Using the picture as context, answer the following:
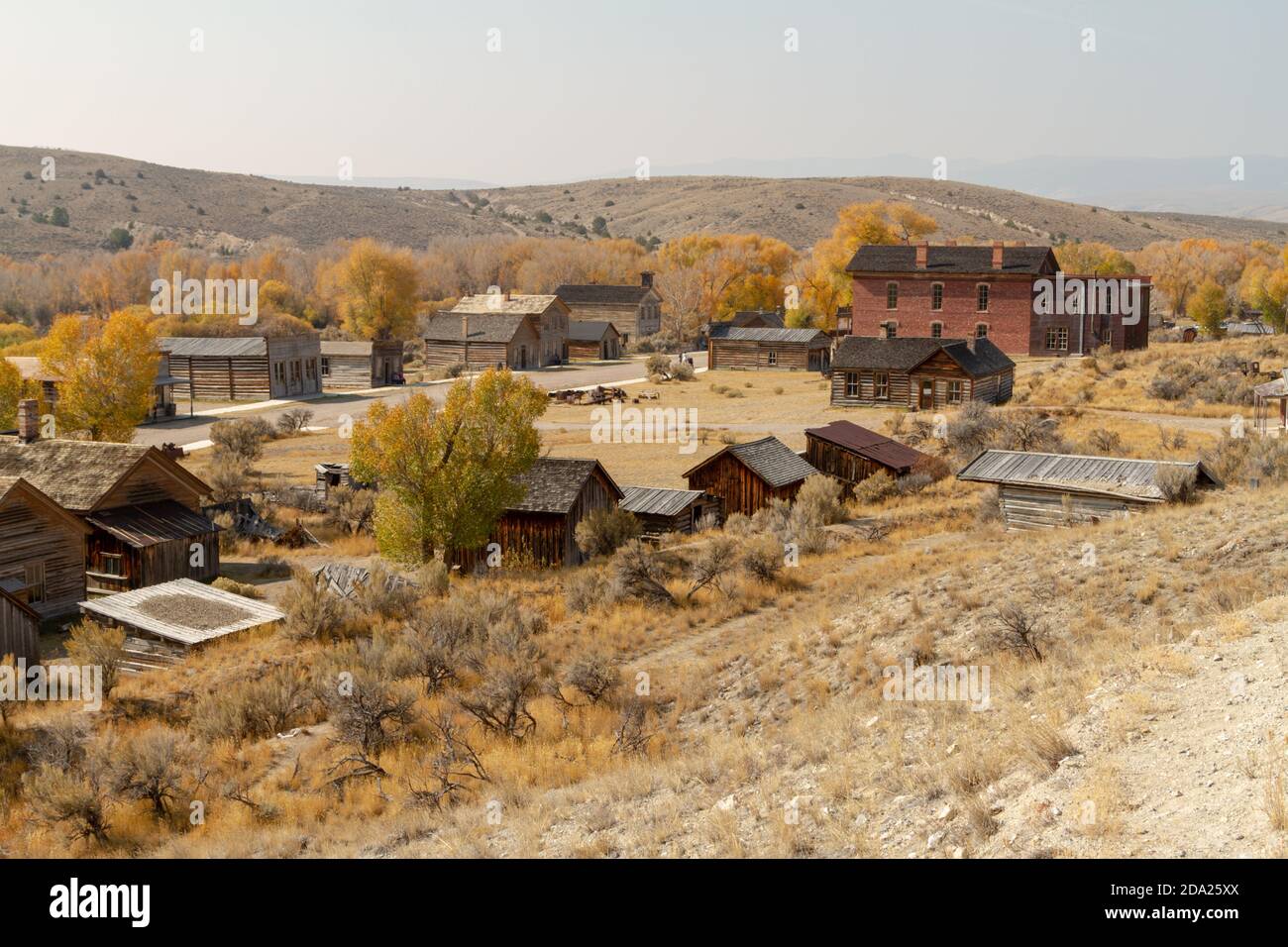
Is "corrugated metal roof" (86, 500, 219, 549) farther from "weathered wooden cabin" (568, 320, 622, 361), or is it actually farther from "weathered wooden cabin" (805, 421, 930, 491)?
"weathered wooden cabin" (568, 320, 622, 361)

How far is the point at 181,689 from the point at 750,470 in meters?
17.5

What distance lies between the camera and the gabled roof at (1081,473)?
84.5ft

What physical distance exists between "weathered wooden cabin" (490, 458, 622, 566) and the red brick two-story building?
1737 inches

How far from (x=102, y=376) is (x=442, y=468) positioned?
19.9m

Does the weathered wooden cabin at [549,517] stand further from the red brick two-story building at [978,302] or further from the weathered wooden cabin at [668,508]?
the red brick two-story building at [978,302]

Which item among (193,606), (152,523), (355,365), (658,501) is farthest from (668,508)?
(355,365)

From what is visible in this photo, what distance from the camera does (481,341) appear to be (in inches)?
3014

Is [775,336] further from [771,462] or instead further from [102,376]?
[102,376]

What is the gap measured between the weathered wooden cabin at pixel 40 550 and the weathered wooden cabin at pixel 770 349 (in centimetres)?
5495

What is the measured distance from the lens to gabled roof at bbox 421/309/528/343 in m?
76.6

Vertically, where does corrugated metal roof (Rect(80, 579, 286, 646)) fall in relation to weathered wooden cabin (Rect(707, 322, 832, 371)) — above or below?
below

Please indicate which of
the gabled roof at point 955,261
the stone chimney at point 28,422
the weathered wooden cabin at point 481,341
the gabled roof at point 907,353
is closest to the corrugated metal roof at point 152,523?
the stone chimney at point 28,422

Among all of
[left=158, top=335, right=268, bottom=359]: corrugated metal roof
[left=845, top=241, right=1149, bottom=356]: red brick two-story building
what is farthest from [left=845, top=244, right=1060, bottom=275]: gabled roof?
[left=158, top=335, right=268, bottom=359]: corrugated metal roof

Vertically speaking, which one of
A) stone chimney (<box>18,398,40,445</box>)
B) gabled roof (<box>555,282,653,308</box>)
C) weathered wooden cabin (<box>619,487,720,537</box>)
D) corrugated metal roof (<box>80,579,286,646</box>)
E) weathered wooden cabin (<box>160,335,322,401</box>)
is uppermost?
gabled roof (<box>555,282,653,308</box>)
